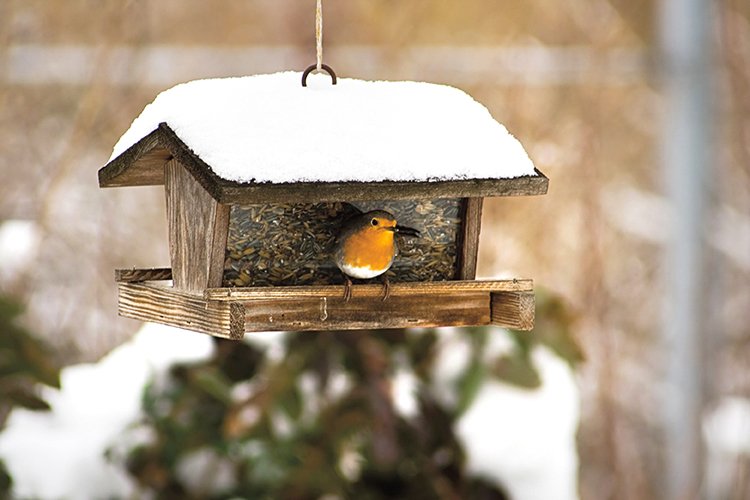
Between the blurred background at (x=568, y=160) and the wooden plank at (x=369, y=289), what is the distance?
6.95ft

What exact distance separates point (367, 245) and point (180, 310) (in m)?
0.38

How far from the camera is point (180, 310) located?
201cm

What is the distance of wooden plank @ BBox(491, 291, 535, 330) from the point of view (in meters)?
2.06

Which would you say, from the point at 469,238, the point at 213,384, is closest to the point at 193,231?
the point at 469,238

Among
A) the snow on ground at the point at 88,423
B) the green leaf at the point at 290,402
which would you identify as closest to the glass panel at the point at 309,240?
the green leaf at the point at 290,402

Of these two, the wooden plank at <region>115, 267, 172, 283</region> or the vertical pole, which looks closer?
the wooden plank at <region>115, 267, 172, 283</region>

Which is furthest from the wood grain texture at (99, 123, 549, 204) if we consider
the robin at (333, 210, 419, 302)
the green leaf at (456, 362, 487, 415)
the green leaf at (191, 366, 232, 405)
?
the green leaf at (456, 362, 487, 415)

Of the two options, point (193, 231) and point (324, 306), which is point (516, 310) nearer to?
point (324, 306)

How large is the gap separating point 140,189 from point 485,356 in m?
1.86

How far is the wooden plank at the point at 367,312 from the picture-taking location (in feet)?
6.33

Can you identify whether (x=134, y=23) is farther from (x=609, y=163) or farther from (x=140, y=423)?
(x=609, y=163)

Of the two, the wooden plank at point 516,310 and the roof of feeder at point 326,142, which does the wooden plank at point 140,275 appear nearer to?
the roof of feeder at point 326,142

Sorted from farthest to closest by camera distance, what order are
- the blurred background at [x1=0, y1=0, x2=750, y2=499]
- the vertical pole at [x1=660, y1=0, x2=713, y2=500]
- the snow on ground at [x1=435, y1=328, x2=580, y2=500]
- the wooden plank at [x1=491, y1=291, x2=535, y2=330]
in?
1. the vertical pole at [x1=660, y1=0, x2=713, y2=500]
2. the blurred background at [x1=0, y1=0, x2=750, y2=499]
3. the snow on ground at [x1=435, y1=328, x2=580, y2=500]
4. the wooden plank at [x1=491, y1=291, x2=535, y2=330]

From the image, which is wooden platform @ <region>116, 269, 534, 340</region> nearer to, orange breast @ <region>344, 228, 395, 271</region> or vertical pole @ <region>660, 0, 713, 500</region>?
orange breast @ <region>344, 228, 395, 271</region>
